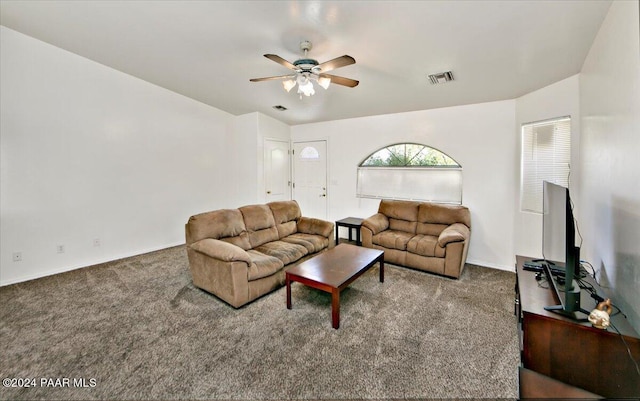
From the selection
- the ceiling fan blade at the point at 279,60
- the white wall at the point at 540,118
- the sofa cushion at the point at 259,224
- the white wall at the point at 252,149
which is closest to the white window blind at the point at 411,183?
the white wall at the point at 540,118

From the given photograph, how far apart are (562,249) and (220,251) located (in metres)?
2.91

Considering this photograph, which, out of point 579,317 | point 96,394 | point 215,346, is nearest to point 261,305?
point 215,346

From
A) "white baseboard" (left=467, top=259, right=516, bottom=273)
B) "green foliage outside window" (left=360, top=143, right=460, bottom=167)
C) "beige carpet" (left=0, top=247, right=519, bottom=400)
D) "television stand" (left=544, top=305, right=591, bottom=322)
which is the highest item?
"green foliage outside window" (left=360, top=143, right=460, bottom=167)

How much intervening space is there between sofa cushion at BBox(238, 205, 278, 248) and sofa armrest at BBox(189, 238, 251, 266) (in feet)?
2.22

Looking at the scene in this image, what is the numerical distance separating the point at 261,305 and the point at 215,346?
27.9 inches

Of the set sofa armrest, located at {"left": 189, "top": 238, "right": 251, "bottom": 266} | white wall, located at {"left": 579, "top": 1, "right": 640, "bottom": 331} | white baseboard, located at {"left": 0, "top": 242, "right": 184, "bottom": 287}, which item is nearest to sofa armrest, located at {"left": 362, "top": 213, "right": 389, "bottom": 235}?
sofa armrest, located at {"left": 189, "top": 238, "right": 251, "bottom": 266}

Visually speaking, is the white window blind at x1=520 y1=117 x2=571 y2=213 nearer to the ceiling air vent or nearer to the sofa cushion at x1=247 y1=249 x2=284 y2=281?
the ceiling air vent

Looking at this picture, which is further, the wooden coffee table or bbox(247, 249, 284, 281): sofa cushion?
bbox(247, 249, 284, 281): sofa cushion

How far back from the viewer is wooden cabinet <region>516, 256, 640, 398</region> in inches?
55.6

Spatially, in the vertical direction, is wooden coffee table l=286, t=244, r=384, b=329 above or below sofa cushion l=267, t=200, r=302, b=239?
below

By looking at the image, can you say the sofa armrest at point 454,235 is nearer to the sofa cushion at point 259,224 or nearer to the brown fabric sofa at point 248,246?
the brown fabric sofa at point 248,246

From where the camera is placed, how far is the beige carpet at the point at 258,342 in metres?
1.83

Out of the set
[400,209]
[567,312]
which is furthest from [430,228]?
[567,312]

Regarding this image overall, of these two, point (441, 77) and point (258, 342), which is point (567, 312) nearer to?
point (258, 342)
